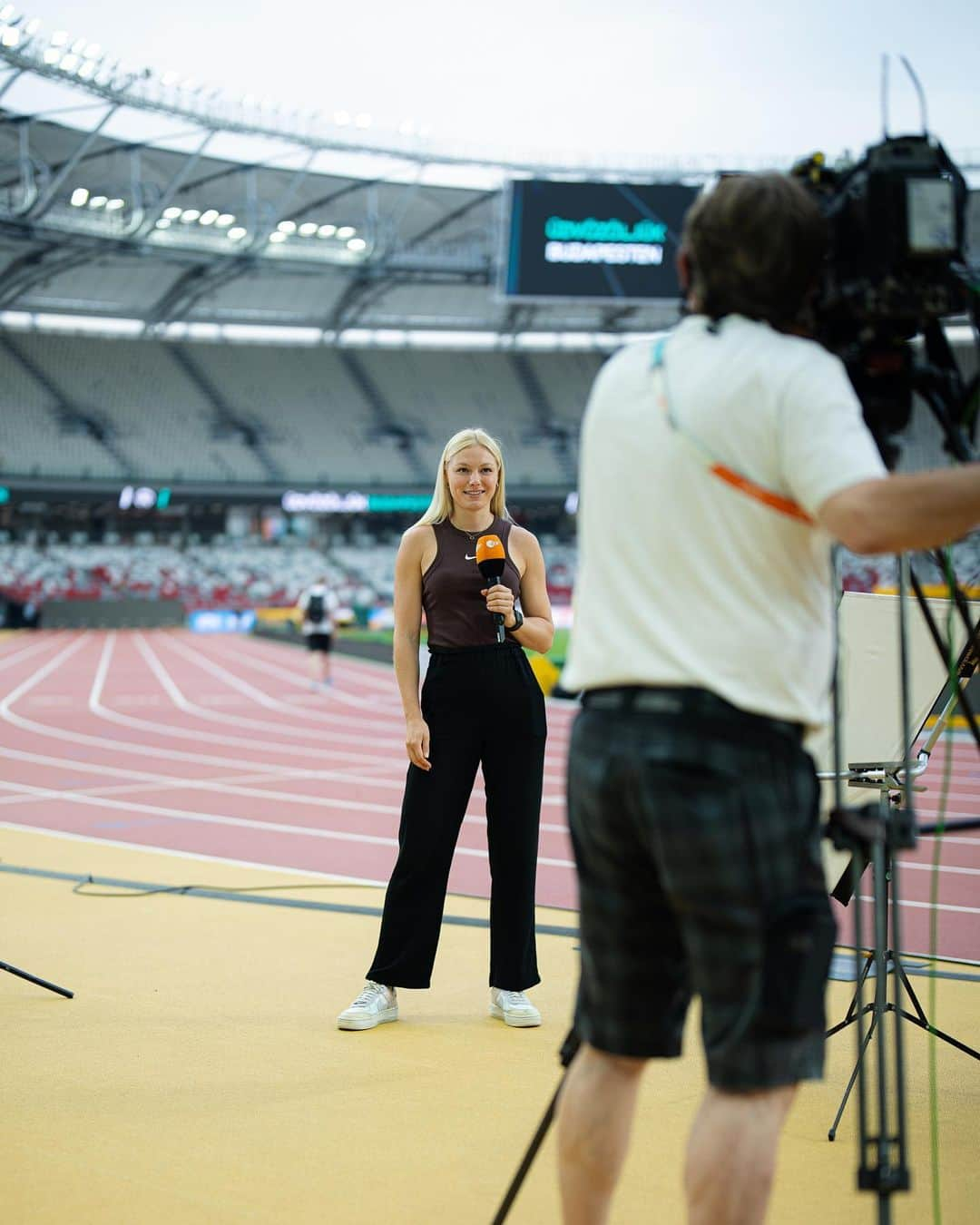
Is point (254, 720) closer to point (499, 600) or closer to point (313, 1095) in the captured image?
point (499, 600)

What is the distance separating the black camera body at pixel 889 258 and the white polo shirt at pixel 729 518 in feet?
0.55

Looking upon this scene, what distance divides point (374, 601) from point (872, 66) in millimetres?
38710

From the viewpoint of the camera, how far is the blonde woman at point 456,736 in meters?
4.06

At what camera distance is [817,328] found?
191cm

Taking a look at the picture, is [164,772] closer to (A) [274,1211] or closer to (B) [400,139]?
(A) [274,1211]

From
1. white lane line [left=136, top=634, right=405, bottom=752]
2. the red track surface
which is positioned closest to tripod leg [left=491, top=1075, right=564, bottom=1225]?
the red track surface

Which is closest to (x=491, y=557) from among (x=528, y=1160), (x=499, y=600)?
(x=499, y=600)

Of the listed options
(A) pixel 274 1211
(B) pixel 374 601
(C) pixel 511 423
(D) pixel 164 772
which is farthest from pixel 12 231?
(A) pixel 274 1211

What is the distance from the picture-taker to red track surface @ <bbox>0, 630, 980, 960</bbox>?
22.7ft

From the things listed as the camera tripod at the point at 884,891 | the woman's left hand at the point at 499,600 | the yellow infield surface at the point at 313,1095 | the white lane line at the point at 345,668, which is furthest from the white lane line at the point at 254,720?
the camera tripod at the point at 884,891

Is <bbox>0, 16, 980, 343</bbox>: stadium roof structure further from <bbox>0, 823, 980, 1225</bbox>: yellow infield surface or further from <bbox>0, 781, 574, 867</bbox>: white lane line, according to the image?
<bbox>0, 823, 980, 1225</bbox>: yellow infield surface

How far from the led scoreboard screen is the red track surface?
55.6 feet

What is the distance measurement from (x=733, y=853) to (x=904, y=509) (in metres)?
0.50

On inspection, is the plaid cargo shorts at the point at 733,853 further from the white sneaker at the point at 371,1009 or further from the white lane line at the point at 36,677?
the white lane line at the point at 36,677
